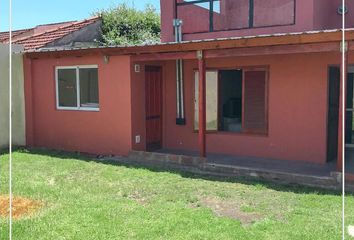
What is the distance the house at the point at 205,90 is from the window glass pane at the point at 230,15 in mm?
26

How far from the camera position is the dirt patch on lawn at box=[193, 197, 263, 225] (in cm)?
657

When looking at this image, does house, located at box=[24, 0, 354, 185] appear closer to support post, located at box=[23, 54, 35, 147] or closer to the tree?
support post, located at box=[23, 54, 35, 147]

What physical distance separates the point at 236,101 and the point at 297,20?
253 centimetres

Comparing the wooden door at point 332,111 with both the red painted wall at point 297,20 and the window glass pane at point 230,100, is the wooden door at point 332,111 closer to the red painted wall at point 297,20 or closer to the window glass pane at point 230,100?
the red painted wall at point 297,20

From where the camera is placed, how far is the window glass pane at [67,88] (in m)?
13.0

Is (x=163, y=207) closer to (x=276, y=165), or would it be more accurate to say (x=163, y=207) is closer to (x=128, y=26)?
(x=276, y=165)

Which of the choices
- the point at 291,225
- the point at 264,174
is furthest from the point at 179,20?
the point at 291,225

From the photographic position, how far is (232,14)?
11977mm

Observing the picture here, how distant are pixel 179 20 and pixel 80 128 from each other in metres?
4.07

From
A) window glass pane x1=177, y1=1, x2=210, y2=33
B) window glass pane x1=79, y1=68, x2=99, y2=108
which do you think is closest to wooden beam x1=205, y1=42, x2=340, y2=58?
window glass pane x1=177, y1=1, x2=210, y2=33

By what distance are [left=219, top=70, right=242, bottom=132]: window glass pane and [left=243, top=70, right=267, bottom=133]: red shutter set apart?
10.9 inches

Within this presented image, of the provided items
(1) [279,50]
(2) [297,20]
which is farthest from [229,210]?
(2) [297,20]

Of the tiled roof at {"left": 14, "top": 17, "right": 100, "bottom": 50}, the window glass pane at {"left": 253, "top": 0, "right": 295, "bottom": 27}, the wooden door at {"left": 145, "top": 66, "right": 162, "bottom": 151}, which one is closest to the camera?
the window glass pane at {"left": 253, "top": 0, "right": 295, "bottom": 27}

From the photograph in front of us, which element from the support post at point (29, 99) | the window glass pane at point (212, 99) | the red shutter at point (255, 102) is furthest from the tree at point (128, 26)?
the red shutter at point (255, 102)
